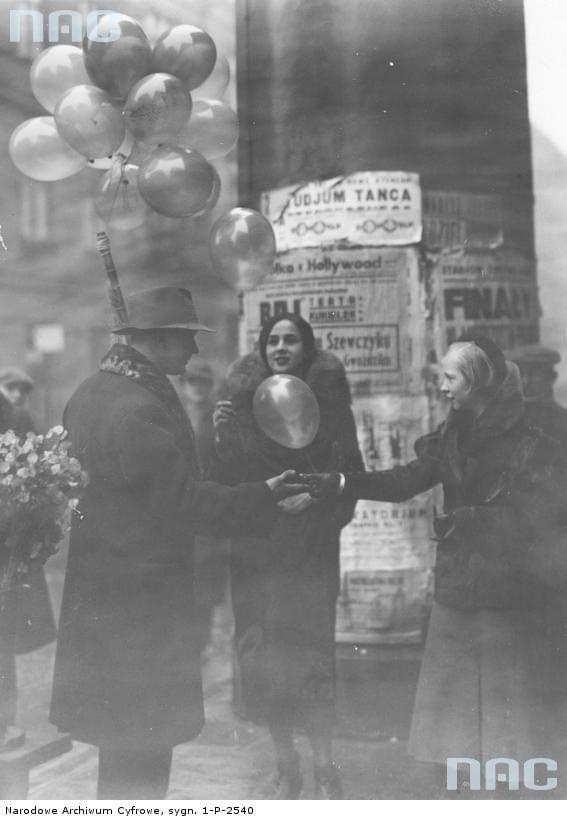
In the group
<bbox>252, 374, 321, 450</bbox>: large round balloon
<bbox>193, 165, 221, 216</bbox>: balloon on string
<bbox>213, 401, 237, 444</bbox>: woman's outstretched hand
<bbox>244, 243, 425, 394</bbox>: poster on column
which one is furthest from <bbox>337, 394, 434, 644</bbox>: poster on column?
<bbox>193, 165, 221, 216</bbox>: balloon on string

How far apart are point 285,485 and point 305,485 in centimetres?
8

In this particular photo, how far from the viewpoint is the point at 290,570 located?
3645 mm

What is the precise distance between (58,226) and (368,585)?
1.97 meters

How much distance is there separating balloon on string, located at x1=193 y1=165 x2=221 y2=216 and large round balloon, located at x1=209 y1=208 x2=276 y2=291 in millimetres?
66

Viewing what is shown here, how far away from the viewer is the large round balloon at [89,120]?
10.8ft

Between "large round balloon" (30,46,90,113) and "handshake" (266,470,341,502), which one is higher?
"large round balloon" (30,46,90,113)

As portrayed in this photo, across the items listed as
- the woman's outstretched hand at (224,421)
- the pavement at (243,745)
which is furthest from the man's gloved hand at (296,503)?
the pavement at (243,745)

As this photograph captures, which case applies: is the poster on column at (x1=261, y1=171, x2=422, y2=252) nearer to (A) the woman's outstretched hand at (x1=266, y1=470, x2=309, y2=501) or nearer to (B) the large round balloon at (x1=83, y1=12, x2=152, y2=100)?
(B) the large round balloon at (x1=83, y1=12, x2=152, y2=100)

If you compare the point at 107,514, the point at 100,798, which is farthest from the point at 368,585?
the point at 100,798

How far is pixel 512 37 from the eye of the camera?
147 inches

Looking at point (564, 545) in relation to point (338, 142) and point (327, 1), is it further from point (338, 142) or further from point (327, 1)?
point (327, 1)

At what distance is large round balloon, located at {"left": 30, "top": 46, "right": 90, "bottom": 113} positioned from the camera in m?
3.43

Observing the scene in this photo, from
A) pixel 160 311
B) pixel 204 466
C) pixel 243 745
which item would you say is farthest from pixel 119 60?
pixel 243 745

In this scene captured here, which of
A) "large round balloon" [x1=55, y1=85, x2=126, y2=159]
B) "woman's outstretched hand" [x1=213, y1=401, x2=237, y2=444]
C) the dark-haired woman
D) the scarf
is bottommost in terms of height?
the dark-haired woman
